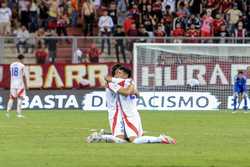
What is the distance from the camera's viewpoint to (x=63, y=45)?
3978 cm

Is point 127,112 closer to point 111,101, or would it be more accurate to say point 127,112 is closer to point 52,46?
point 111,101

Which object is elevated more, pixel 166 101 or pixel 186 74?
pixel 186 74

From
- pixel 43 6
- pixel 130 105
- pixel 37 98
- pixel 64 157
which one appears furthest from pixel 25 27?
pixel 64 157

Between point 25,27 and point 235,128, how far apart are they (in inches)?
701

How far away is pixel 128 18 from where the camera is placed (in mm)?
42719

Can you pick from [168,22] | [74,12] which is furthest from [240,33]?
[74,12]

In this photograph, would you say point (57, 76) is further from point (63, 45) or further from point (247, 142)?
point (247, 142)

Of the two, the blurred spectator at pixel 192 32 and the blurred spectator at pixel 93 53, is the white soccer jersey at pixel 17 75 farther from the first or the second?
the blurred spectator at pixel 192 32

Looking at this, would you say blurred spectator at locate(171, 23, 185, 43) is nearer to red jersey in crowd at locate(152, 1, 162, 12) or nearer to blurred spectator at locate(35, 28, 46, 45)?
red jersey in crowd at locate(152, 1, 162, 12)

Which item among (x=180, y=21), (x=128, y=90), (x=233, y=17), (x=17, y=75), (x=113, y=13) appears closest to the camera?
(x=128, y=90)

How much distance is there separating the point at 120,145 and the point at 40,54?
65.6ft

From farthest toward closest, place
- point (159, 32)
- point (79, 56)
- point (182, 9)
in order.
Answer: point (182, 9) → point (159, 32) → point (79, 56)

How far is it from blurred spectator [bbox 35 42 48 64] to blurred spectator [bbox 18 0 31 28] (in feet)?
11.8

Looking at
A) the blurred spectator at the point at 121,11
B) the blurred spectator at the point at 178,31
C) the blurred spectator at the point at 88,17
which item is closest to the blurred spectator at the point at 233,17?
the blurred spectator at the point at 178,31
